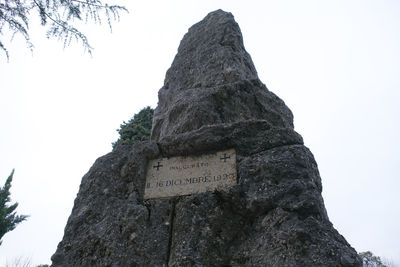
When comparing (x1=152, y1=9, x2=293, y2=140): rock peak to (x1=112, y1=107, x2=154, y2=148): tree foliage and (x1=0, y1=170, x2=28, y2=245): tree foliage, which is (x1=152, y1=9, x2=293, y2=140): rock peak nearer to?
(x1=112, y1=107, x2=154, y2=148): tree foliage

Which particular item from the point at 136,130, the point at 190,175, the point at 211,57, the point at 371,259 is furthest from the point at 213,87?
the point at 371,259

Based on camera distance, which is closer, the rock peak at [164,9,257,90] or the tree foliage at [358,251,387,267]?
the rock peak at [164,9,257,90]

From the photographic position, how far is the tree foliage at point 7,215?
12355 mm

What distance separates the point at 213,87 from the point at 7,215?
40.4 ft

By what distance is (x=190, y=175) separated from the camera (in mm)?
3150

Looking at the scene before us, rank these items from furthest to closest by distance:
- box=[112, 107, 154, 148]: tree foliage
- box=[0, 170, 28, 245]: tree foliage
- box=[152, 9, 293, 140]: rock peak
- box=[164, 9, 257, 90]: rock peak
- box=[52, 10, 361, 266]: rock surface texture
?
box=[0, 170, 28, 245]: tree foliage, box=[112, 107, 154, 148]: tree foliage, box=[164, 9, 257, 90]: rock peak, box=[152, 9, 293, 140]: rock peak, box=[52, 10, 361, 266]: rock surface texture

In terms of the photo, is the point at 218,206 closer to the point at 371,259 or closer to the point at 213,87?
the point at 213,87

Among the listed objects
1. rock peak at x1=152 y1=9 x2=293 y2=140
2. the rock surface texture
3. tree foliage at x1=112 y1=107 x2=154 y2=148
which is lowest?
the rock surface texture

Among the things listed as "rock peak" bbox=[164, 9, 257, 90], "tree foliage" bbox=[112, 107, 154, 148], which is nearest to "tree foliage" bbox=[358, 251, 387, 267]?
"tree foliage" bbox=[112, 107, 154, 148]

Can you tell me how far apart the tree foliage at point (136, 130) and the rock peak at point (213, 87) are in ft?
11.1

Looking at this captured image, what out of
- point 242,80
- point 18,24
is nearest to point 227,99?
point 242,80

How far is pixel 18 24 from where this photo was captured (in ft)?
11.1

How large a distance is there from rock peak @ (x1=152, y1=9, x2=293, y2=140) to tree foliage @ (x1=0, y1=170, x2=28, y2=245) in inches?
407

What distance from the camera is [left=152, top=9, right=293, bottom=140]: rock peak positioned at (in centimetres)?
374
